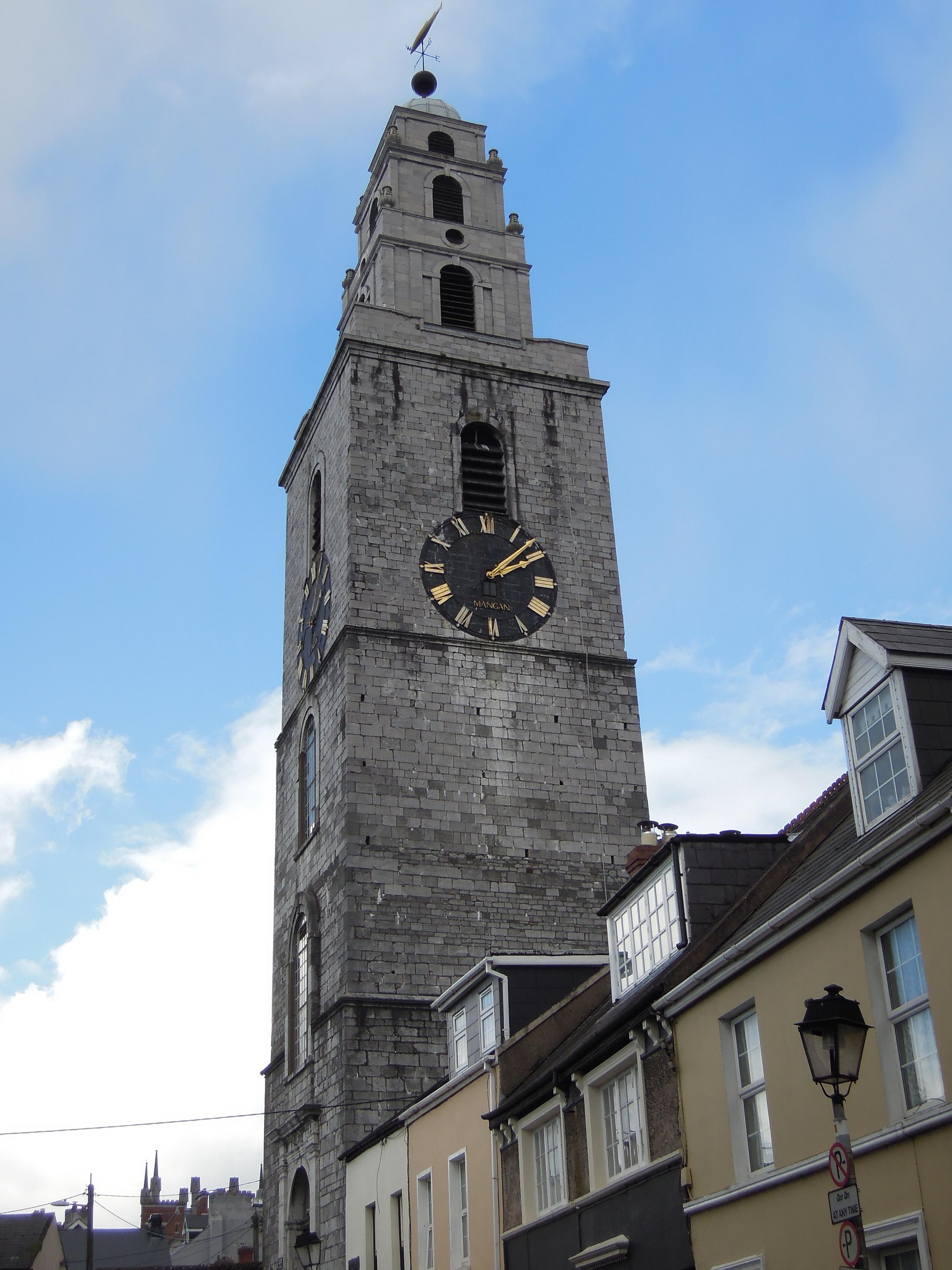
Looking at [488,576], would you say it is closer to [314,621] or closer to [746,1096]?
[314,621]

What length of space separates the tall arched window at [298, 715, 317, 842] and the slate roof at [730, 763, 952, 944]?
16.8 meters

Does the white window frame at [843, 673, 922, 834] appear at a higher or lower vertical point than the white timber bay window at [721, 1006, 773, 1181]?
higher

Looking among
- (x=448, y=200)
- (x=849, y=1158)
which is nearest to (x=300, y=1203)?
(x=849, y=1158)

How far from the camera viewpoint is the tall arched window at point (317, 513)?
32906 mm

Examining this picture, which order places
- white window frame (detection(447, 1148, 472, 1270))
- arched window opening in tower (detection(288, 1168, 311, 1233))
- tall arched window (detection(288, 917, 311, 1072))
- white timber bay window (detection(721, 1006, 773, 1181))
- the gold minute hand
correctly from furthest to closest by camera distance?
the gold minute hand → tall arched window (detection(288, 917, 311, 1072)) → arched window opening in tower (detection(288, 1168, 311, 1233)) → white window frame (detection(447, 1148, 472, 1270)) → white timber bay window (detection(721, 1006, 773, 1181))

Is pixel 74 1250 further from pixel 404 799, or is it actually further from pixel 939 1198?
pixel 939 1198

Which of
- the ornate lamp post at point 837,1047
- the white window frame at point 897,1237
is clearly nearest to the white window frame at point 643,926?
the white window frame at point 897,1237

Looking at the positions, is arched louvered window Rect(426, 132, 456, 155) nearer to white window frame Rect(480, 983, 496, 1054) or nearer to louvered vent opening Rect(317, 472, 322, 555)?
louvered vent opening Rect(317, 472, 322, 555)

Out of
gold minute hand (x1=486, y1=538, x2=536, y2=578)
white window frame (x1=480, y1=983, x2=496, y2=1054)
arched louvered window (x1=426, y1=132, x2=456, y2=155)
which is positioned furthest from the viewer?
arched louvered window (x1=426, y1=132, x2=456, y2=155)

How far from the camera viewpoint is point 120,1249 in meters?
63.9

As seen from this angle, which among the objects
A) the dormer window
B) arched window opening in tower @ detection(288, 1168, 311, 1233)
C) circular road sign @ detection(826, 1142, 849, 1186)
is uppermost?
the dormer window

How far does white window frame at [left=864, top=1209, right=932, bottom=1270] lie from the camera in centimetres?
900

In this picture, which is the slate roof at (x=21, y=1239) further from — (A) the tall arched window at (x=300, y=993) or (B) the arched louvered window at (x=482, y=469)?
(B) the arched louvered window at (x=482, y=469)

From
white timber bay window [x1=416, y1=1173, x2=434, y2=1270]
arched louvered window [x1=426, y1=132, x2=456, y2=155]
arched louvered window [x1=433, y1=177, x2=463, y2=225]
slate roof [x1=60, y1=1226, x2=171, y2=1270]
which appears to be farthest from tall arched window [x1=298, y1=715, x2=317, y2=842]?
slate roof [x1=60, y1=1226, x2=171, y2=1270]
